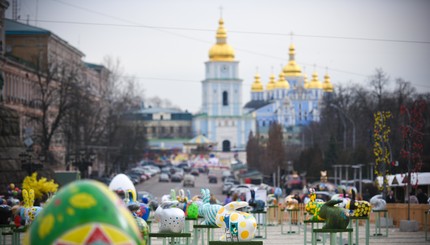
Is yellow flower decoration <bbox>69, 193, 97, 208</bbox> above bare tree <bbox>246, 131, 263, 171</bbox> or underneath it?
underneath

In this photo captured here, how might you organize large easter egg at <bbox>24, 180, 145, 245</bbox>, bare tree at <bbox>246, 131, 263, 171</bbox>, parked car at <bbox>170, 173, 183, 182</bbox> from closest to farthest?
1. large easter egg at <bbox>24, 180, 145, 245</bbox>
2. parked car at <bbox>170, 173, 183, 182</bbox>
3. bare tree at <bbox>246, 131, 263, 171</bbox>

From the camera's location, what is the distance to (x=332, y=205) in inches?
830

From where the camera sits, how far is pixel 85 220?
9586 millimetres

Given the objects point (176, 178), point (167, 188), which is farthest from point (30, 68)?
point (176, 178)

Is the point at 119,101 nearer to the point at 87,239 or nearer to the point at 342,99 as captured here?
the point at 342,99

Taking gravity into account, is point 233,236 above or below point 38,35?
below

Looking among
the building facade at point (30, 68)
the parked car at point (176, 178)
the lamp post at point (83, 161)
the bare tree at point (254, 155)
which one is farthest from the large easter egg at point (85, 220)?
the bare tree at point (254, 155)

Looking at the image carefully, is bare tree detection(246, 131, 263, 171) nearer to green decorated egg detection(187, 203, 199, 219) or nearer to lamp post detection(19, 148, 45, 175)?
lamp post detection(19, 148, 45, 175)

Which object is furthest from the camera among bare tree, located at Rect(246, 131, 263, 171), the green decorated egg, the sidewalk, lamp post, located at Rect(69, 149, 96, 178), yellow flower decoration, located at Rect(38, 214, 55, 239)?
bare tree, located at Rect(246, 131, 263, 171)

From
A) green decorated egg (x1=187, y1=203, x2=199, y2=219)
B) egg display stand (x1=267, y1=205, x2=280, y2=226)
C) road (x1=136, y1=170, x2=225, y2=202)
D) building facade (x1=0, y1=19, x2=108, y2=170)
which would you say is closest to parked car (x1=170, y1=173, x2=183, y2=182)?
road (x1=136, y1=170, x2=225, y2=202)

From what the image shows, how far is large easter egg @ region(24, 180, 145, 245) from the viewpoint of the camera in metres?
9.54

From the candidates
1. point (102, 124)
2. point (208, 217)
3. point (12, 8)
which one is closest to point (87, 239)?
point (208, 217)

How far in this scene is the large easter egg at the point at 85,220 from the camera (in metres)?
9.54

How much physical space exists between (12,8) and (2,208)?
67.8m
